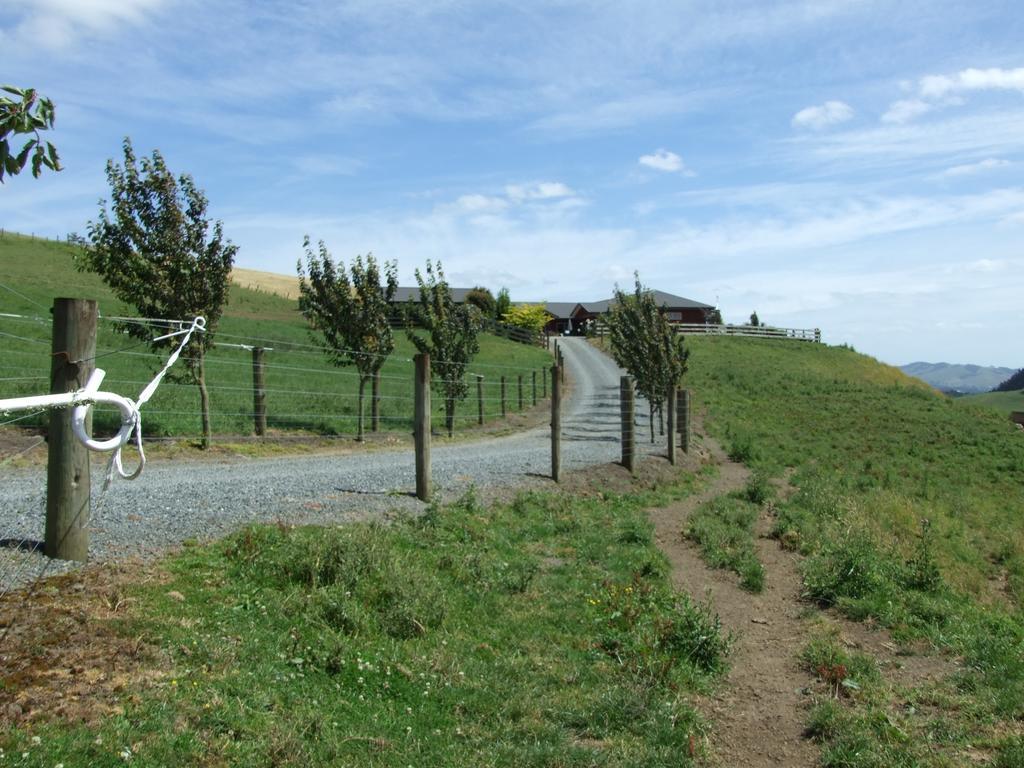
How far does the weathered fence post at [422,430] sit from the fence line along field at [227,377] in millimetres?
3063

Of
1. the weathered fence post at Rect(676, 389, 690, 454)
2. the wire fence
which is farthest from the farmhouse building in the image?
the weathered fence post at Rect(676, 389, 690, 454)

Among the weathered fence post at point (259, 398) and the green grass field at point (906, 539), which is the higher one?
the weathered fence post at point (259, 398)

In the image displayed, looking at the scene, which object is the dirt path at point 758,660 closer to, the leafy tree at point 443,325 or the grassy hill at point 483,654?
the grassy hill at point 483,654

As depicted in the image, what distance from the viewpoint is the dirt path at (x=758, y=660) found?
6.18 m

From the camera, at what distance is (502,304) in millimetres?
86062

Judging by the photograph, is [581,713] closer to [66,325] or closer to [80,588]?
[80,588]

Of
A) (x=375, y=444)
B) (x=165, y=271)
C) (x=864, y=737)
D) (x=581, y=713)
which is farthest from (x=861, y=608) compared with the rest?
(x=165, y=271)

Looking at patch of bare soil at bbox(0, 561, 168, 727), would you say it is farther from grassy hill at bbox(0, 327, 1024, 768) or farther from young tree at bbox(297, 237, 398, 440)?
young tree at bbox(297, 237, 398, 440)

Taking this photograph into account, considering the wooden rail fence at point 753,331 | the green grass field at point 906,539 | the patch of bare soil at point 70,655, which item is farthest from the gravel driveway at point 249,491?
the wooden rail fence at point 753,331

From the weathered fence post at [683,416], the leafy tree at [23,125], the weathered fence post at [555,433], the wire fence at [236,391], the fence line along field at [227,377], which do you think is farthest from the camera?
the weathered fence post at [683,416]

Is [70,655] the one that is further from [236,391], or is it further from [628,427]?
[236,391]

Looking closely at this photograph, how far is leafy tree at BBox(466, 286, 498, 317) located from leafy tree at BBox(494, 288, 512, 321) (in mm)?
616

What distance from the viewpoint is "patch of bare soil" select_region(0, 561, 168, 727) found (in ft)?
14.9

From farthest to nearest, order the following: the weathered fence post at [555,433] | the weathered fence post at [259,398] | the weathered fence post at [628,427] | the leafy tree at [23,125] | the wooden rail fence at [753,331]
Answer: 1. the wooden rail fence at [753,331]
2. the weathered fence post at [259,398]
3. the weathered fence post at [628,427]
4. the weathered fence post at [555,433]
5. the leafy tree at [23,125]
